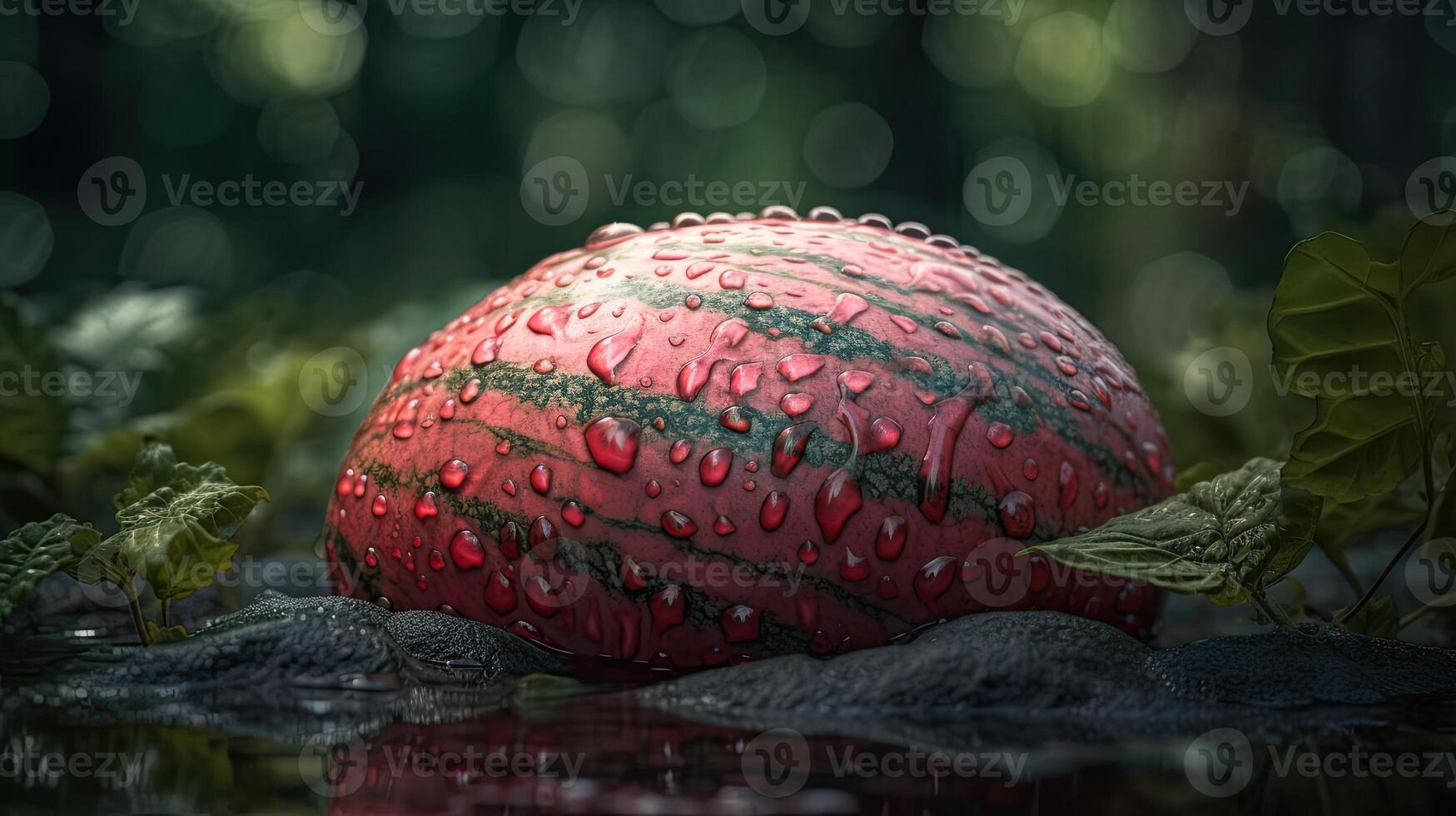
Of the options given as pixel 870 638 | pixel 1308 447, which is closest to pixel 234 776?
pixel 870 638

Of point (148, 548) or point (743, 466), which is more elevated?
point (743, 466)

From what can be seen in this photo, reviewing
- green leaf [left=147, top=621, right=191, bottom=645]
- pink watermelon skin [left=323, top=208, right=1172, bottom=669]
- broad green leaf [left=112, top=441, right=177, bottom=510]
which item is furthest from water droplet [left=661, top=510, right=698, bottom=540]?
broad green leaf [left=112, top=441, right=177, bottom=510]

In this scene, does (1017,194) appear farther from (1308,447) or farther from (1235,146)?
(1308,447)

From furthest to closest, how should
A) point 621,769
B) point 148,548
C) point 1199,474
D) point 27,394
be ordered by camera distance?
point 27,394 → point 1199,474 → point 148,548 → point 621,769

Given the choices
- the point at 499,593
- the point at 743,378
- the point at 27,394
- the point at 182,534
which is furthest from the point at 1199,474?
the point at 27,394

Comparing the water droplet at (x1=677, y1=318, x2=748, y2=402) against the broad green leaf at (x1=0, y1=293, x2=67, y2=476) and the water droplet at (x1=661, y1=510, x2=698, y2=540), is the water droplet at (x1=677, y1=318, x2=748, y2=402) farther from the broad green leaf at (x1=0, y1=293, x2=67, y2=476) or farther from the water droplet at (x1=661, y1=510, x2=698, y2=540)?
the broad green leaf at (x1=0, y1=293, x2=67, y2=476)

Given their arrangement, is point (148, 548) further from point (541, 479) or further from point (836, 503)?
point (836, 503)
